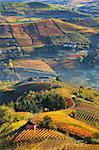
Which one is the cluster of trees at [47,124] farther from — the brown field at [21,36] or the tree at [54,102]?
the brown field at [21,36]

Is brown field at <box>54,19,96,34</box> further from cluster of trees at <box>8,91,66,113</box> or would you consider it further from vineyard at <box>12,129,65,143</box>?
vineyard at <box>12,129,65,143</box>

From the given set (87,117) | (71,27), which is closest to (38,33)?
(71,27)

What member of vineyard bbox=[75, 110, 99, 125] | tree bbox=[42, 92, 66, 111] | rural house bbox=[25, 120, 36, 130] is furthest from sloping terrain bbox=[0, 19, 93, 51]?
rural house bbox=[25, 120, 36, 130]

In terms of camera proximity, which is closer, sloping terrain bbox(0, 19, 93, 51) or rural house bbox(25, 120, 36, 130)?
rural house bbox(25, 120, 36, 130)

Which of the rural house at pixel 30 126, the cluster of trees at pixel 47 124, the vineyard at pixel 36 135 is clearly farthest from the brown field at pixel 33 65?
the vineyard at pixel 36 135

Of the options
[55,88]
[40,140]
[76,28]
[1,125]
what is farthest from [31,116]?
[76,28]

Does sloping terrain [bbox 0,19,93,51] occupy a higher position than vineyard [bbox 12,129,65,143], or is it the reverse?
vineyard [bbox 12,129,65,143]

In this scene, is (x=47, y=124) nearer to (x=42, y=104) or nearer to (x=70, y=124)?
(x=70, y=124)

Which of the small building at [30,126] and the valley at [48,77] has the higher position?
the small building at [30,126]
